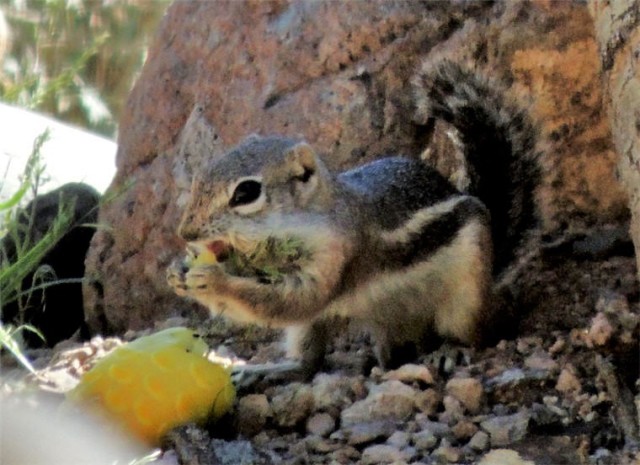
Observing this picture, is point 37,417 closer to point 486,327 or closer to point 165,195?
point 486,327

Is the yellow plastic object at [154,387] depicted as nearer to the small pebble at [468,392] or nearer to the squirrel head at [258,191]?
the squirrel head at [258,191]

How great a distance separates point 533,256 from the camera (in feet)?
9.84

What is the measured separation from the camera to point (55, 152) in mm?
3674

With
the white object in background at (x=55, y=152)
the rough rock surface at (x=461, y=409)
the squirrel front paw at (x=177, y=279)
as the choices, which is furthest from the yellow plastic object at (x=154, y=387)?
the white object in background at (x=55, y=152)

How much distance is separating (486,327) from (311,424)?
2.33 ft

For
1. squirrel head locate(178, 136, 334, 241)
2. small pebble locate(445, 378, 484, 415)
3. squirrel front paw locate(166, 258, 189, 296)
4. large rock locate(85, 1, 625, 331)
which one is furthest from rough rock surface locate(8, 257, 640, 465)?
large rock locate(85, 1, 625, 331)

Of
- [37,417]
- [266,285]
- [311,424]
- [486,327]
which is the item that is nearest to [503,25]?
[486,327]

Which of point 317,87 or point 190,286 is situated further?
point 317,87

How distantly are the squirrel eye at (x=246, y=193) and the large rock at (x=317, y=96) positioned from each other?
2.56 ft

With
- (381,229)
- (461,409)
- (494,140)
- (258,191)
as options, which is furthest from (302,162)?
(461,409)

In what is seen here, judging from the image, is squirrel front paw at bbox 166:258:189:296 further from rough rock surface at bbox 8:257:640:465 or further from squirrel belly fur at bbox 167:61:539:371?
rough rock surface at bbox 8:257:640:465

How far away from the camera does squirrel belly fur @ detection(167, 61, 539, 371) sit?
7.57 feet

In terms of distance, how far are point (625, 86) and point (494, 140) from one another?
71 centimetres

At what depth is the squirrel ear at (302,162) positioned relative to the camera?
2.42 meters
